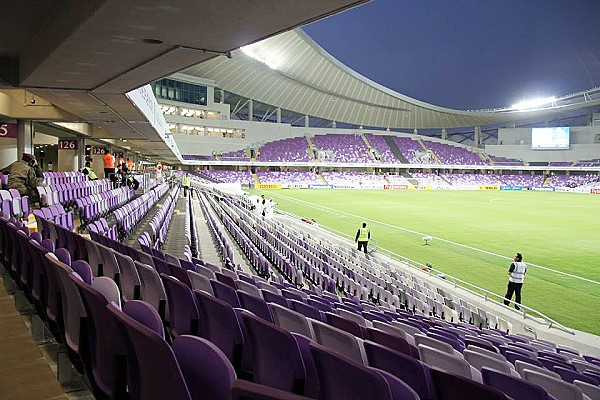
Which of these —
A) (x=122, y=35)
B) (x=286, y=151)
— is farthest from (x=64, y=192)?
(x=286, y=151)

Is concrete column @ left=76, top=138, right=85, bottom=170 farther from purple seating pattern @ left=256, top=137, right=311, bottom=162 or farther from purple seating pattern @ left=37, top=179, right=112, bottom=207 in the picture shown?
purple seating pattern @ left=256, top=137, right=311, bottom=162

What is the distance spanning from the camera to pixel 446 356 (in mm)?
3086

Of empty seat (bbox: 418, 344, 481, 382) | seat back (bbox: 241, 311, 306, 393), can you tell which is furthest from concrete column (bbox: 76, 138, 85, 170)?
seat back (bbox: 241, 311, 306, 393)

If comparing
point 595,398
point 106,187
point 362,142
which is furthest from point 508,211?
point 362,142

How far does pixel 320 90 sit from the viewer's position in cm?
7206

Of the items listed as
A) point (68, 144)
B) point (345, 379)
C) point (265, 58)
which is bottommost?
point (345, 379)

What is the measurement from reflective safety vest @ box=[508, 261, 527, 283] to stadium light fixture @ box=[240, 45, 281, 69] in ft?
170

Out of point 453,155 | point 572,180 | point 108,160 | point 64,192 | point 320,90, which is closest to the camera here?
point 64,192

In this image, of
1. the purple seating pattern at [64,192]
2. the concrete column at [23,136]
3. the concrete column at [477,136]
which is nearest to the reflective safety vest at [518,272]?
the purple seating pattern at [64,192]

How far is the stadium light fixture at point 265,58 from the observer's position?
195 ft

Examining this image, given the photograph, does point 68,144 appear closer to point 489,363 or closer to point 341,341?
point 489,363

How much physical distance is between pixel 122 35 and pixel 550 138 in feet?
289

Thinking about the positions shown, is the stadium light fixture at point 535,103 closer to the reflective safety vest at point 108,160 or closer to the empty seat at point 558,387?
the reflective safety vest at point 108,160

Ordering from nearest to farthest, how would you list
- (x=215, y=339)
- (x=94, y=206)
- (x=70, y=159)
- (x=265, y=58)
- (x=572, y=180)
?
(x=215, y=339)
(x=94, y=206)
(x=70, y=159)
(x=265, y=58)
(x=572, y=180)
